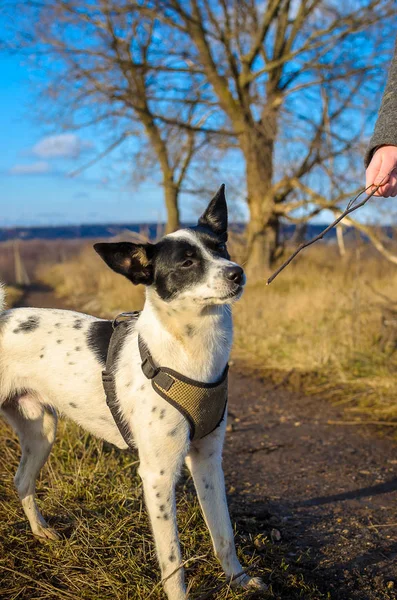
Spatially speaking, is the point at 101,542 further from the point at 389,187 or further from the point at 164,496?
the point at 389,187

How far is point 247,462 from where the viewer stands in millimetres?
4434

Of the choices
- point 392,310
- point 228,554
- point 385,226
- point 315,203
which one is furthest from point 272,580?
point 315,203

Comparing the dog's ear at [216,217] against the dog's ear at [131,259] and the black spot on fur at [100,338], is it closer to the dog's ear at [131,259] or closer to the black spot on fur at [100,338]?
the dog's ear at [131,259]

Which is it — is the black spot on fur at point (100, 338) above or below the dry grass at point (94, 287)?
above

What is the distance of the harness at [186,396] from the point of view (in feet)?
8.45

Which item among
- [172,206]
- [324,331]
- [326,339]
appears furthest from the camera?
[172,206]

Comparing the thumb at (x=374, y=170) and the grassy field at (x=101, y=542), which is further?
the grassy field at (x=101, y=542)

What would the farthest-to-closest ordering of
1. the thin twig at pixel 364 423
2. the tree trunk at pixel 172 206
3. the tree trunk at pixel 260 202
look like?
1. the tree trunk at pixel 172 206
2. the tree trunk at pixel 260 202
3. the thin twig at pixel 364 423

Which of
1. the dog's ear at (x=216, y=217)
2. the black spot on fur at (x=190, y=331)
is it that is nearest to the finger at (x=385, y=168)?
the dog's ear at (x=216, y=217)

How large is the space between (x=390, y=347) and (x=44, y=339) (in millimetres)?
4509

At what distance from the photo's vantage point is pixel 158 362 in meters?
2.69

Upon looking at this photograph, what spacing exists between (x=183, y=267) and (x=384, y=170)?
1053 mm

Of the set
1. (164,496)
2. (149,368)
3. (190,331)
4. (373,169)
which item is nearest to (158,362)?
(149,368)

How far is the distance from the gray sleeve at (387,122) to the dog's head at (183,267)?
0.84 meters
